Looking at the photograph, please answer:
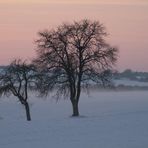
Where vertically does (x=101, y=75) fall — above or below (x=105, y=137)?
above

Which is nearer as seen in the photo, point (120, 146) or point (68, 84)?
point (120, 146)

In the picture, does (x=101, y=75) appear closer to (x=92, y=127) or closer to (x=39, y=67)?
(x=39, y=67)

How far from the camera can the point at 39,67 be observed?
158 feet

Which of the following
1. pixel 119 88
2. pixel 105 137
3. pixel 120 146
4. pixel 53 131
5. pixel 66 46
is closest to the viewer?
pixel 120 146

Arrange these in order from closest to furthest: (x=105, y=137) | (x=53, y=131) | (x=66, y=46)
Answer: (x=105, y=137), (x=53, y=131), (x=66, y=46)

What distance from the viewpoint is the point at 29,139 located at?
27.1 meters

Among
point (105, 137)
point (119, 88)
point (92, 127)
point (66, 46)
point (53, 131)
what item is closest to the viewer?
point (105, 137)

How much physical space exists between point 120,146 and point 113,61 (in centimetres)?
2605

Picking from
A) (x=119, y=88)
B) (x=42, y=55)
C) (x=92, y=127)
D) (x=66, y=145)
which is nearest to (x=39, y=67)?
(x=42, y=55)

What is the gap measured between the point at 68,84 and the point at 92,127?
1584cm

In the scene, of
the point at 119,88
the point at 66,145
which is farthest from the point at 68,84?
the point at 119,88

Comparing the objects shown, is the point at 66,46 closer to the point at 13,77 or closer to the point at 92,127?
the point at 13,77

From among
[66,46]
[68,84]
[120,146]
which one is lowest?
[120,146]

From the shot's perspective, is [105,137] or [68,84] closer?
[105,137]
